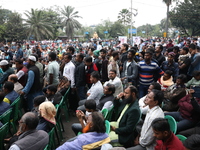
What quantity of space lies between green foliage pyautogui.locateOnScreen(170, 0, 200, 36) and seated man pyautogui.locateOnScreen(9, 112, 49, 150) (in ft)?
137

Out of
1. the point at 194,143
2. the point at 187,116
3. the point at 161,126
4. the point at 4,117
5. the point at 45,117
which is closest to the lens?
the point at 194,143

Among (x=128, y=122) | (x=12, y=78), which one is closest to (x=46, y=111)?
(x=128, y=122)

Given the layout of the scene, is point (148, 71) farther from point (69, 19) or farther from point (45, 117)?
point (69, 19)

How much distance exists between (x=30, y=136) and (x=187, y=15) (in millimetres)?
42203

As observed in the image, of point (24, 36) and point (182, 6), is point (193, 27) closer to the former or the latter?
point (182, 6)

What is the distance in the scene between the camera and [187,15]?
39375 millimetres

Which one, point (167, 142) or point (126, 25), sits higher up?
point (126, 25)

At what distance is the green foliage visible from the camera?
38969mm

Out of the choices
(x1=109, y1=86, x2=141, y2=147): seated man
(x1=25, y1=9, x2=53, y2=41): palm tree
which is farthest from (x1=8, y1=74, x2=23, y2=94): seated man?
(x1=25, y1=9, x2=53, y2=41): palm tree

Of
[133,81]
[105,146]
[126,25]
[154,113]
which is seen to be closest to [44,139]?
[105,146]

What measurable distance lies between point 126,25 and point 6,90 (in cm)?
5594

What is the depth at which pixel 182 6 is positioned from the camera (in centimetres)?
3941

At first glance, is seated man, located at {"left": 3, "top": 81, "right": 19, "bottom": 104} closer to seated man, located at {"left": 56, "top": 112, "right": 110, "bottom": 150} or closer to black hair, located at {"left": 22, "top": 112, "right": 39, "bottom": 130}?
black hair, located at {"left": 22, "top": 112, "right": 39, "bottom": 130}

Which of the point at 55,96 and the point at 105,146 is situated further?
the point at 55,96
